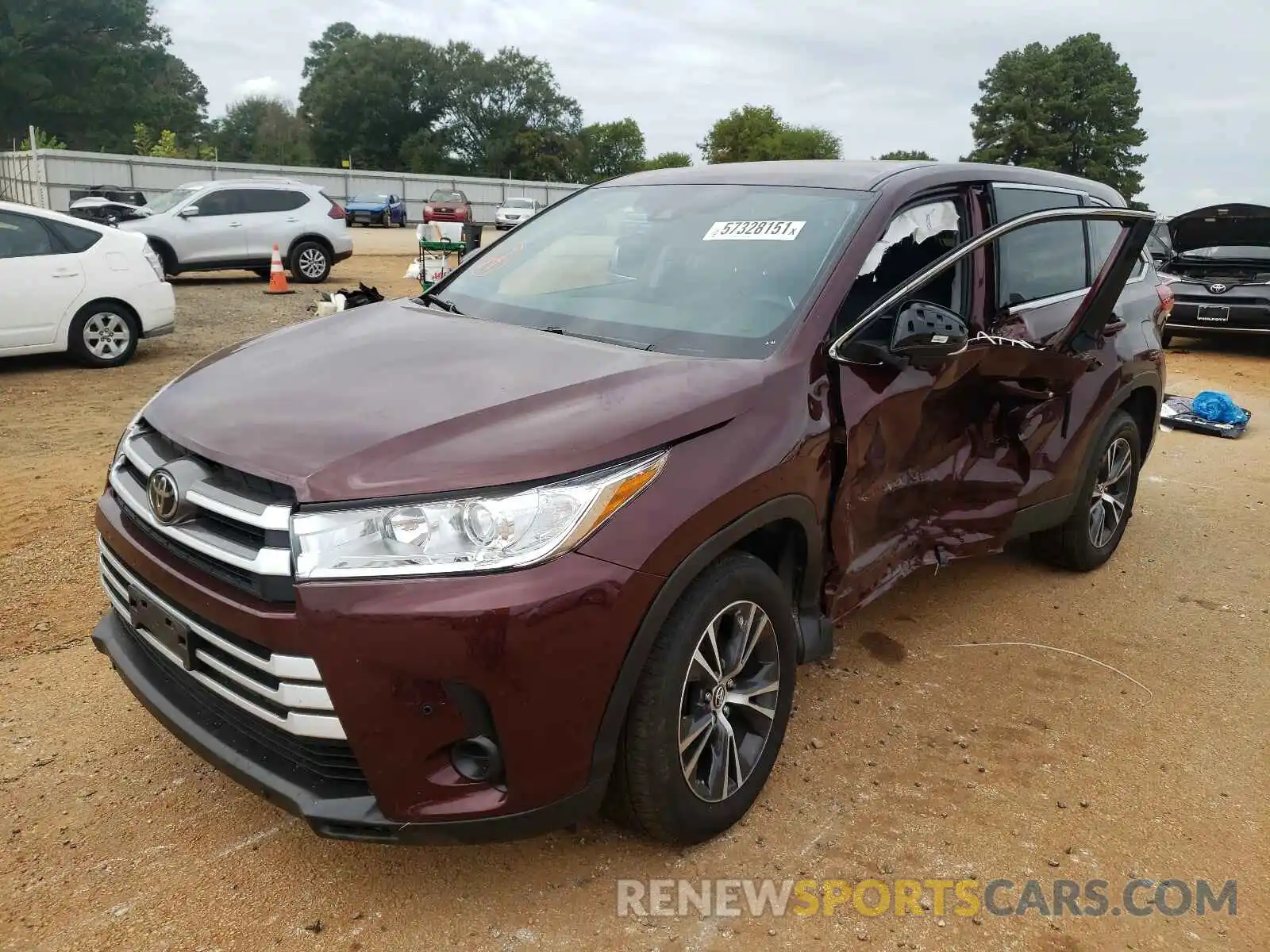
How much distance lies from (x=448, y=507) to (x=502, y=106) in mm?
83793

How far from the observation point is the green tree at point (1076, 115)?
66812 millimetres

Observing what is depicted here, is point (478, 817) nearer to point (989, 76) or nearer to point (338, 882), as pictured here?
point (338, 882)

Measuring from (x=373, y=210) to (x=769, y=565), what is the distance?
122 ft

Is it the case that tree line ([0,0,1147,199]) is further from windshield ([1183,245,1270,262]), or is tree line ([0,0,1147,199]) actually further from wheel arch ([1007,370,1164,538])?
wheel arch ([1007,370,1164,538])

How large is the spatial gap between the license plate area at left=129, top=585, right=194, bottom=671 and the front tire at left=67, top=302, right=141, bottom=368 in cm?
699

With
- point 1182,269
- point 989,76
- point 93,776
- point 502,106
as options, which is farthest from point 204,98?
point 93,776

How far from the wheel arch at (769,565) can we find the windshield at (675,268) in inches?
19.1

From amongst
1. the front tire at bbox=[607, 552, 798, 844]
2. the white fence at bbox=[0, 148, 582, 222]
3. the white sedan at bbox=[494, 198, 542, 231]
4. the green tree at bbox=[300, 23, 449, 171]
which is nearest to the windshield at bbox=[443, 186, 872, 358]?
the front tire at bbox=[607, 552, 798, 844]

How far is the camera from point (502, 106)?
79.6m

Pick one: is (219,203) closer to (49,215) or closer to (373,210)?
(49,215)

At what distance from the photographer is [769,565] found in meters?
2.90

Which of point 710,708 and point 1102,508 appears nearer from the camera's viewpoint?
point 710,708

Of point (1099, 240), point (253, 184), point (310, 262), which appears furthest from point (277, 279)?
point (1099, 240)

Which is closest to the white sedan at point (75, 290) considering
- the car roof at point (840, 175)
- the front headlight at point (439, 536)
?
the car roof at point (840, 175)
